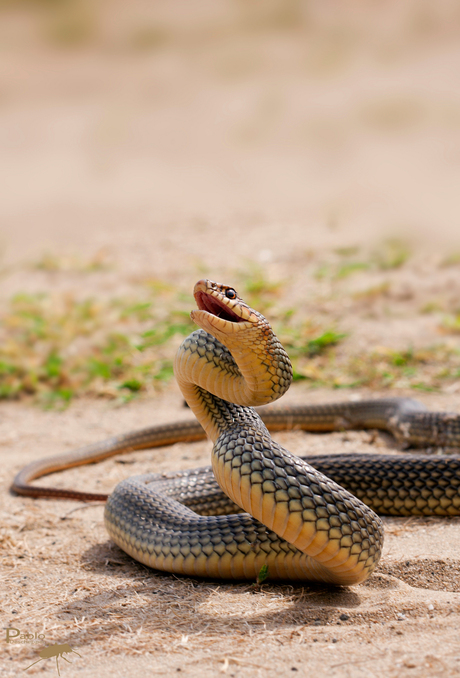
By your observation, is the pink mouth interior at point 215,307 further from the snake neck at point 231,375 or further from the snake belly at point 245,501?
the snake neck at point 231,375

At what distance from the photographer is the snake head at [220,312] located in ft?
10.1

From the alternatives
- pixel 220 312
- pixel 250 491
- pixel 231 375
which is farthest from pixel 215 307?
pixel 250 491

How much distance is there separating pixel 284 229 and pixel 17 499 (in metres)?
9.13

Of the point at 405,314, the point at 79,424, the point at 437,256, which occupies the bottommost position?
the point at 79,424

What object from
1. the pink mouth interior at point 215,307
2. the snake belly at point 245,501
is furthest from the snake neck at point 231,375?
the pink mouth interior at point 215,307

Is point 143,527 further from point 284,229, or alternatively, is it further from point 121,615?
point 284,229

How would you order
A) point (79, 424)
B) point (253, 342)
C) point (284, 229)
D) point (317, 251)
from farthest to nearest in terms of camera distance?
point (284, 229), point (317, 251), point (79, 424), point (253, 342)

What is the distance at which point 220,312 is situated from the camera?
3270 mm

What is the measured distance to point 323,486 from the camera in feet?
9.59

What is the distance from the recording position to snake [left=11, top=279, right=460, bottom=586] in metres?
2.89

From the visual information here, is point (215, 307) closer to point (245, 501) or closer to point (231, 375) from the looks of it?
point (231, 375)

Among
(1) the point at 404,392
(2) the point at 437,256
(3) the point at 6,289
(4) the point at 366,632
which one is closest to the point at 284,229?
(2) the point at 437,256

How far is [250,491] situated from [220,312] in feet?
3.04

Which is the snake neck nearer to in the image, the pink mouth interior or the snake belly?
the snake belly
